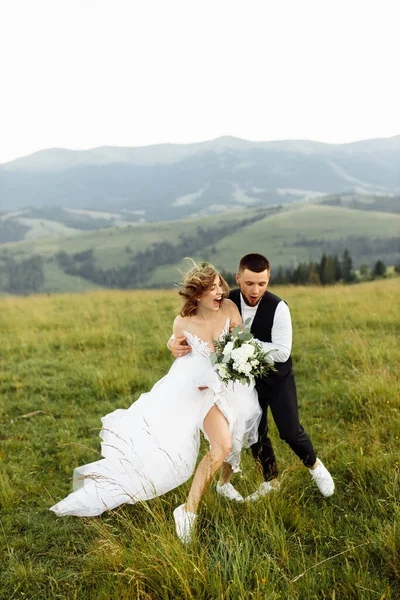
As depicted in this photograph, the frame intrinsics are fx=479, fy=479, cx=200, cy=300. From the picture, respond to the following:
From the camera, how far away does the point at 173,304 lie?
13.8m

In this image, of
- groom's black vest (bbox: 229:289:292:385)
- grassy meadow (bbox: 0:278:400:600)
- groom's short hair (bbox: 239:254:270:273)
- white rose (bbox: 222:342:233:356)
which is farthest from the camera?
groom's black vest (bbox: 229:289:292:385)

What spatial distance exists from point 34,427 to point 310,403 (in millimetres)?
3673

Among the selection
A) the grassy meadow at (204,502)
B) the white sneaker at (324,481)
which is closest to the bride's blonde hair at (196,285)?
the grassy meadow at (204,502)

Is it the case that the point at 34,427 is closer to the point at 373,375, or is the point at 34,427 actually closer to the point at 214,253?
the point at 373,375

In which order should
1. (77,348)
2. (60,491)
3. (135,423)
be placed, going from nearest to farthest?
(135,423)
(60,491)
(77,348)

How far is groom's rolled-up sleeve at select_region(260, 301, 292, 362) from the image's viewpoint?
3.82 m

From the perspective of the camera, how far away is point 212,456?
372 centimetres

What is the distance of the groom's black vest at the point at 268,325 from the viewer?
12.9 feet

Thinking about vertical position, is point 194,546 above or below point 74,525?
above

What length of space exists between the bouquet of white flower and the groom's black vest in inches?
10.7


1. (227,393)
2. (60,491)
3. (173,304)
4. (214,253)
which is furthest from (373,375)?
(214,253)

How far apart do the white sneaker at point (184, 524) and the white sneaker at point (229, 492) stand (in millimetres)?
559

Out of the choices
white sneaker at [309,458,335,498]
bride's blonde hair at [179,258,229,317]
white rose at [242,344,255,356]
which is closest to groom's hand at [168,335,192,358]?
bride's blonde hair at [179,258,229,317]

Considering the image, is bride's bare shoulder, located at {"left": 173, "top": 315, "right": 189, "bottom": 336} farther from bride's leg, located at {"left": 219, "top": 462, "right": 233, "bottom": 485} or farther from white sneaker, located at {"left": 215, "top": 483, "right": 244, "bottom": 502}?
white sneaker, located at {"left": 215, "top": 483, "right": 244, "bottom": 502}
